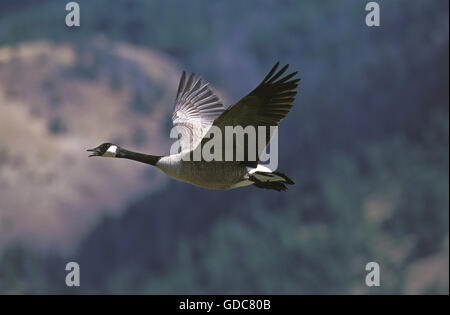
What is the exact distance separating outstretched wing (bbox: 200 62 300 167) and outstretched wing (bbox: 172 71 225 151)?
102 cm

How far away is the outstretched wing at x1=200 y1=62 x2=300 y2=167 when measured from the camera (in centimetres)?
355

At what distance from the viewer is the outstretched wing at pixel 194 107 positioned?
468 centimetres

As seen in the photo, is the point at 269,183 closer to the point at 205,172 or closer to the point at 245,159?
the point at 245,159

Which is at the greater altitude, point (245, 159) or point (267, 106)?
point (267, 106)

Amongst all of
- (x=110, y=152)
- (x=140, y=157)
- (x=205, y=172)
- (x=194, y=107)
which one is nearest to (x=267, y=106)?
(x=205, y=172)

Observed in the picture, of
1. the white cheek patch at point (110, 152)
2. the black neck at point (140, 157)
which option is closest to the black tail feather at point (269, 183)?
the black neck at point (140, 157)

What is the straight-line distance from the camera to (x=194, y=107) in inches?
192

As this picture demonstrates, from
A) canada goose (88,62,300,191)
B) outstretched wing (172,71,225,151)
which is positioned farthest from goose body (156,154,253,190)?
outstretched wing (172,71,225,151)

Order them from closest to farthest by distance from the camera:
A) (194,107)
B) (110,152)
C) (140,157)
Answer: (140,157) < (110,152) < (194,107)

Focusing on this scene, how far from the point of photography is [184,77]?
4875 mm

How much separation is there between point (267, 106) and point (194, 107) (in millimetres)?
1330

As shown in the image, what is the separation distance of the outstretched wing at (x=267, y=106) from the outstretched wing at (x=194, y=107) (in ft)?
3.34

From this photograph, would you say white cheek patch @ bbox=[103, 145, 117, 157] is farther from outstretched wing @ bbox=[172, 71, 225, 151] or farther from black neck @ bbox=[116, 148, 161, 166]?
outstretched wing @ bbox=[172, 71, 225, 151]

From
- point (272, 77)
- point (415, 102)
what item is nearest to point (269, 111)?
point (272, 77)
